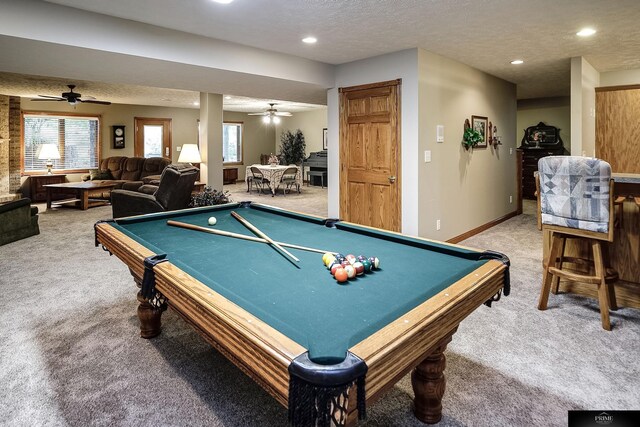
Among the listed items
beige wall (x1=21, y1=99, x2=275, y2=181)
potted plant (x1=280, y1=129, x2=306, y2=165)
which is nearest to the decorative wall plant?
potted plant (x1=280, y1=129, x2=306, y2=165)

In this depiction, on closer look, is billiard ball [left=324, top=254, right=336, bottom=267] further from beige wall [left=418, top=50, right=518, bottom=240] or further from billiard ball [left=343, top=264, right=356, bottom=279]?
beige wall [left=418, top=50, right=518, bottom=240]

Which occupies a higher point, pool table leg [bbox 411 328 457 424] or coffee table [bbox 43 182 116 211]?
coffee table [bbox 43 182 116 211]

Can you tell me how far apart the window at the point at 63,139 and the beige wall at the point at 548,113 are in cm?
1064

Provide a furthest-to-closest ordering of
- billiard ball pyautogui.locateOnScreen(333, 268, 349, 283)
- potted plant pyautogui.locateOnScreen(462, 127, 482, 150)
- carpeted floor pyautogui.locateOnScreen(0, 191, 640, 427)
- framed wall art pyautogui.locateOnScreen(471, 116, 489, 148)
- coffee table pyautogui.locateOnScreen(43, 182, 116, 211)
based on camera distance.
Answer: coffee table pyautogui.locateOnScreen(43, 182, 116, 211) → framed wall art pyautogui.locateOnScreen(471, 116, 489, 148) → potted plant pyautogui.locateOnScreen(462, 127, 482, 150) → carpeted floor pyautogui.locateOnScreen(0, 191, 640, 427) → billiard ball pyautogui.locateOnScreen(333, 268, 349, 283)

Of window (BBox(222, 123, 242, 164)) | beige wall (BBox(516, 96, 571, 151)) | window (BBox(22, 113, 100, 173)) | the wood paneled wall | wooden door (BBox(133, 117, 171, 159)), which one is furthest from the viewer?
window (BBox(222, 123, 242, 164))

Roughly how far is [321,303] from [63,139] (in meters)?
10.6

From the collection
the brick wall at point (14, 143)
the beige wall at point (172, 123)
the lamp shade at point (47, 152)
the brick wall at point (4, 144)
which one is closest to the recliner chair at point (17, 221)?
the lamp shade at point (47, 152)

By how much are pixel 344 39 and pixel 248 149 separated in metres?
9.81

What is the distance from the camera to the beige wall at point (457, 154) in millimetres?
4402

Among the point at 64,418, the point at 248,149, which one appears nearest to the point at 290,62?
the point at 64,418

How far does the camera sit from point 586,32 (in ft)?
12.1

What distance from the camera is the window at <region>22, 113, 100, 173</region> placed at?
899cm

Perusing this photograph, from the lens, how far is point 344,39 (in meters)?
3.85

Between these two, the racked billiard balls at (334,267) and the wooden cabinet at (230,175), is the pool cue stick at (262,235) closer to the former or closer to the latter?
the racked billiard balls at (334,267)
